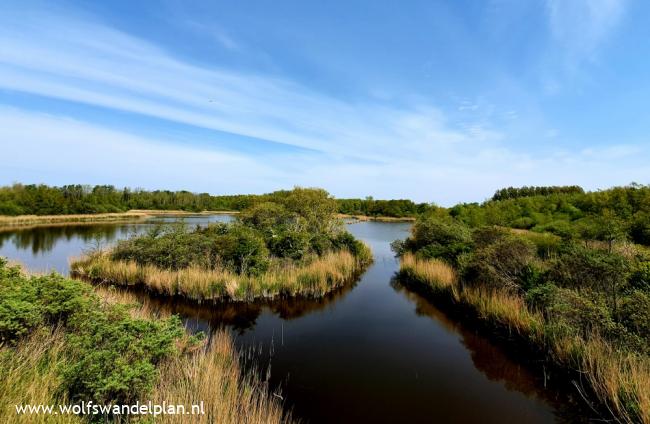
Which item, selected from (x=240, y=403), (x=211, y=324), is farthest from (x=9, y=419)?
(x=211, y=324)

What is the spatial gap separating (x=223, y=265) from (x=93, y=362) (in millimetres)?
8997

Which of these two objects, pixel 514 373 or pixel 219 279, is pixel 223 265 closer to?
pixel 219 279

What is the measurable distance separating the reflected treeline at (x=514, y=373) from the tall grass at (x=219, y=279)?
527 centimetres

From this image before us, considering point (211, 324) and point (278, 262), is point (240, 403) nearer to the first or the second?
point (211, 324)

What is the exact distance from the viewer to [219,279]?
10.8 meters

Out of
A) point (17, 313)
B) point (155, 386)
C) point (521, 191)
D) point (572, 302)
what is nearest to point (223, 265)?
point (17, 313)

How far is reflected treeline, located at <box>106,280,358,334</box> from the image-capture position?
853 centimetres

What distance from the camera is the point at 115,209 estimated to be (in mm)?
65250

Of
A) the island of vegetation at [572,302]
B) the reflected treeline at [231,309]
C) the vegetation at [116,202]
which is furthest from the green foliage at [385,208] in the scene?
the reflected treeline at [231,309]

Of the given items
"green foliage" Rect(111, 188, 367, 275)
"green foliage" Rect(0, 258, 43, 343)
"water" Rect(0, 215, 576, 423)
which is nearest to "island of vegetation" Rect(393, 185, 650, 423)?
"water" Rect(0, 215, 576, 423)

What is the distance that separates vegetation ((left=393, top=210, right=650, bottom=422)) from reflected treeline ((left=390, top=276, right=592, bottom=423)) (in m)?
0.45

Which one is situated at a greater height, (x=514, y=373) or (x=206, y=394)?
(x=206, y=394)

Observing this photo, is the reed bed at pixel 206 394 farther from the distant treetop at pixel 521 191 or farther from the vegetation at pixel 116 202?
the distant treetop at pixel 521 191

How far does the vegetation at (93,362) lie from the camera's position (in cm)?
320
